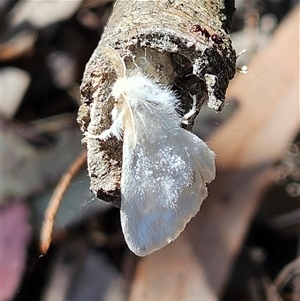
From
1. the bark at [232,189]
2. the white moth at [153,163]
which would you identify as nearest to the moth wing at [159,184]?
the white moth at [153,163]

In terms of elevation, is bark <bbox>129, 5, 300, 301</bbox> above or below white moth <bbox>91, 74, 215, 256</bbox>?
below

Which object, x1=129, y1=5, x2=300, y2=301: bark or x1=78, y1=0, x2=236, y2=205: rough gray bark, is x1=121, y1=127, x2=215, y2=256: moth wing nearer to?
x1=78, y1=0, x2=236, y2=205: rough gray bark

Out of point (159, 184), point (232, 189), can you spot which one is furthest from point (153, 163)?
point (232, 189)

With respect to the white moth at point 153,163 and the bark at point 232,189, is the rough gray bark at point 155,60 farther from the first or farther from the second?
the bark at point 232,189

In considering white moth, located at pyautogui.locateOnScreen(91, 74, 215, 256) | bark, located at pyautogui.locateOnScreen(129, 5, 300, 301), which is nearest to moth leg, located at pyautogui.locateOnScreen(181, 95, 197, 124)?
white moth, located at pyautogui.locateOnScreen(91, 74, 215, 256)

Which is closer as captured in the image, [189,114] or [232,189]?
[189,114]

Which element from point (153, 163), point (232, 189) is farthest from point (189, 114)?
point (232, 189)

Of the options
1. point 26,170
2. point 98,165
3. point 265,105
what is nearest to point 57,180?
point 26,170

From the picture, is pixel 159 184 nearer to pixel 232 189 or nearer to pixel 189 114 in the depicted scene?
pixel 189 114

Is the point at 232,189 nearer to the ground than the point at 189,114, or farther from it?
nearer to the ground
